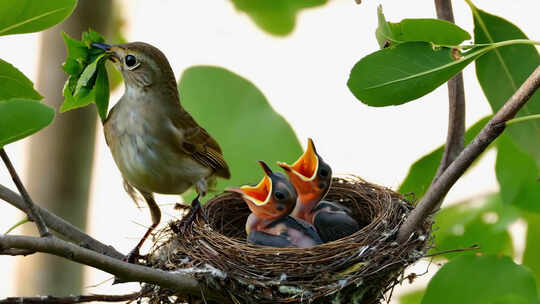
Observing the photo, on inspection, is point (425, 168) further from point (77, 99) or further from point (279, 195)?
point (77, 99)

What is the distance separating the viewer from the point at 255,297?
7.91 ft

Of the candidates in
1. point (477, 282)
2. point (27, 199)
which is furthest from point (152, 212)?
point (477, 282)

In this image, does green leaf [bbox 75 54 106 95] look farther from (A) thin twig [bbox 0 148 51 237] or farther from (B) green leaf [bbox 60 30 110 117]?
(A) thin twig [bbox 0 148 51 237]

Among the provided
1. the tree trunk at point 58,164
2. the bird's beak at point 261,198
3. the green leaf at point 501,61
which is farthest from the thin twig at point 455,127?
the tree trunk at point 58,164

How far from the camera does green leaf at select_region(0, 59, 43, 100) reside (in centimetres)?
159

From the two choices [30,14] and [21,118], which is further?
[30,14]

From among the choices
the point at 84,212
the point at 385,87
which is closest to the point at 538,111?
the point at 385,87

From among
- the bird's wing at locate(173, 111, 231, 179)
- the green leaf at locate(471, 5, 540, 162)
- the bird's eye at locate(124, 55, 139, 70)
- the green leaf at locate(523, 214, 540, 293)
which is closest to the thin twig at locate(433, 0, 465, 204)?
the green leaf at locate(471, 5, 540, 162)

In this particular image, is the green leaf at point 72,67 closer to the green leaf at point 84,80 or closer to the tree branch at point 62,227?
the green leaf at point 84,80

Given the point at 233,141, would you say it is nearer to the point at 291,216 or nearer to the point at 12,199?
the point at 291,216

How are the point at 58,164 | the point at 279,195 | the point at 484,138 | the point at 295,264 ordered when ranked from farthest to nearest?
the point at 58,164
the point at 279,195
the point at 295,264
the point at 484,138

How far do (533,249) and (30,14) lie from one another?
67.8 inches

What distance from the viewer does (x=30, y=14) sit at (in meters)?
1.52

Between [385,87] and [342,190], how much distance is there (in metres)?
1.90
